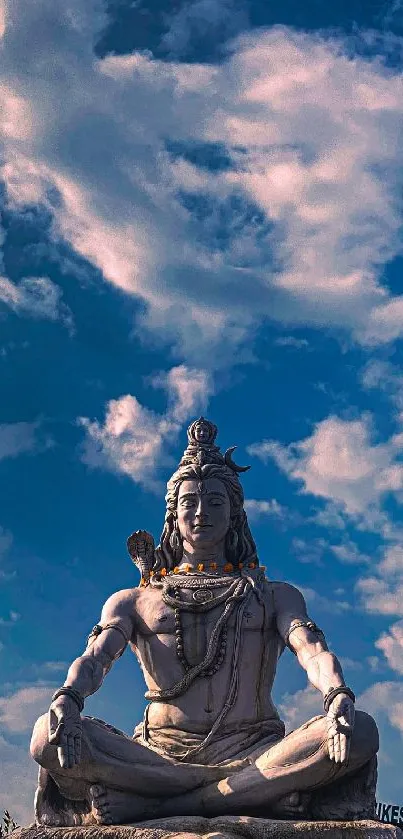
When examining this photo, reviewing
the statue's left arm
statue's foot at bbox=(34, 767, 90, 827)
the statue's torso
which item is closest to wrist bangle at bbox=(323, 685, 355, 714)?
the statue's left arm

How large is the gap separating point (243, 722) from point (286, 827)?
1.69 m

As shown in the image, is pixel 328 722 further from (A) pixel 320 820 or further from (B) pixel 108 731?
(B) pixel 108 731

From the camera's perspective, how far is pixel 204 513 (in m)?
12.3

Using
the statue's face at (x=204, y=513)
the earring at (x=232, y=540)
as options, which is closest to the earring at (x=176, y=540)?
the statue's face at (x=204, y=513)

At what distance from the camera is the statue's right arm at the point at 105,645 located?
10.8m

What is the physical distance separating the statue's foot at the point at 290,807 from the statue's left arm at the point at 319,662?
548 millimetres

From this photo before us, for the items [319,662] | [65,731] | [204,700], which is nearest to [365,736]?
[319,662]

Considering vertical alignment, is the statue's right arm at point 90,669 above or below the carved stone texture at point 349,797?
above

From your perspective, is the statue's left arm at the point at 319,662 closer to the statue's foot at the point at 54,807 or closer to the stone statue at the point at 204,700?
the stone statue at the point at 204,700

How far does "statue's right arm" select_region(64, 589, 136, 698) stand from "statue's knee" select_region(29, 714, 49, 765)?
51 cm

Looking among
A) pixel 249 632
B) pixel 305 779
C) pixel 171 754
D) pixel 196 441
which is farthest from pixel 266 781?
pixel 196 441

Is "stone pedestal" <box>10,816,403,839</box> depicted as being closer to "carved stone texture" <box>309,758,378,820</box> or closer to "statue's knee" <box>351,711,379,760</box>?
"carved stone texture" <box>309,758,378,820</box>

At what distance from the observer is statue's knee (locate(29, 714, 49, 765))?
32.8ft

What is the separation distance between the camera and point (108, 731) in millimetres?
10359
